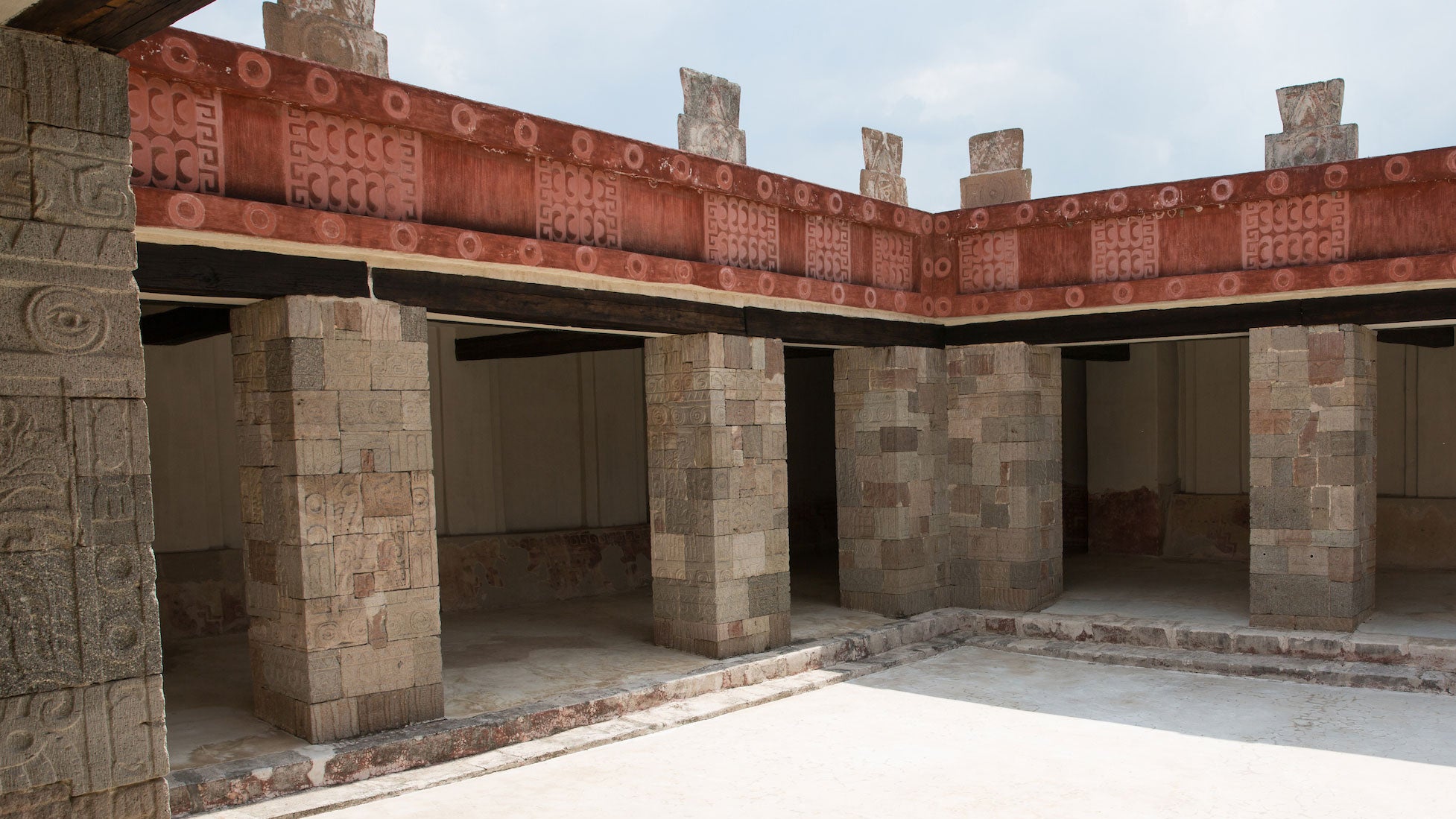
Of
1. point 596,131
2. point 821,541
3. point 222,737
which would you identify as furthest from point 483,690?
point 821,541

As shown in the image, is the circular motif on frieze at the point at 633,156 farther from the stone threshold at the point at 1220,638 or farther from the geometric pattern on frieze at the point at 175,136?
the stone threshold at the point at 1220,638

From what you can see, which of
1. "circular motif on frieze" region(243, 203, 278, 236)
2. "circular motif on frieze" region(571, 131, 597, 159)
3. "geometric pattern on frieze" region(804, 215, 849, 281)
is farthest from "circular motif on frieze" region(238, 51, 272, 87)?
"geometric pattern on frieze" region(804, 215, 849, 281)

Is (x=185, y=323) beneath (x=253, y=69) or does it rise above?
beneath

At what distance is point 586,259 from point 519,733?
262cm

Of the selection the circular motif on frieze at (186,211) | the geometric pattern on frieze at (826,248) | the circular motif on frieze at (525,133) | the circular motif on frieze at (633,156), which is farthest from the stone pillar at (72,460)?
the geometric pattern on frieze at (826,248)

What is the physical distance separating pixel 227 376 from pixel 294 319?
3.64 meters

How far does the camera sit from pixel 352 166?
5027 millimetres

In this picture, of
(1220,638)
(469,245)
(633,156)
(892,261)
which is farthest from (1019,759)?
(892,261)

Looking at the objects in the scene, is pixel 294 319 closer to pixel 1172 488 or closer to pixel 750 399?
pixel 750 399

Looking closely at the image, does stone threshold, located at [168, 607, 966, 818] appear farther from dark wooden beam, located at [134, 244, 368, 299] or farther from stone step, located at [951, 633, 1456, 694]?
dark wooden beam, located at [134, 244, 368, 299]

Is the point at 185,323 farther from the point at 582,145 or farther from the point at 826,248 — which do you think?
the point at 826,248

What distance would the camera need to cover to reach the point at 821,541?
12617 mm

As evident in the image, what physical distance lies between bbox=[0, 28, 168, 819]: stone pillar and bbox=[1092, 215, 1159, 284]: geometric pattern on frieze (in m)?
6.82

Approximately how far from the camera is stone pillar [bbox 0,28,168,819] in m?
2.62
